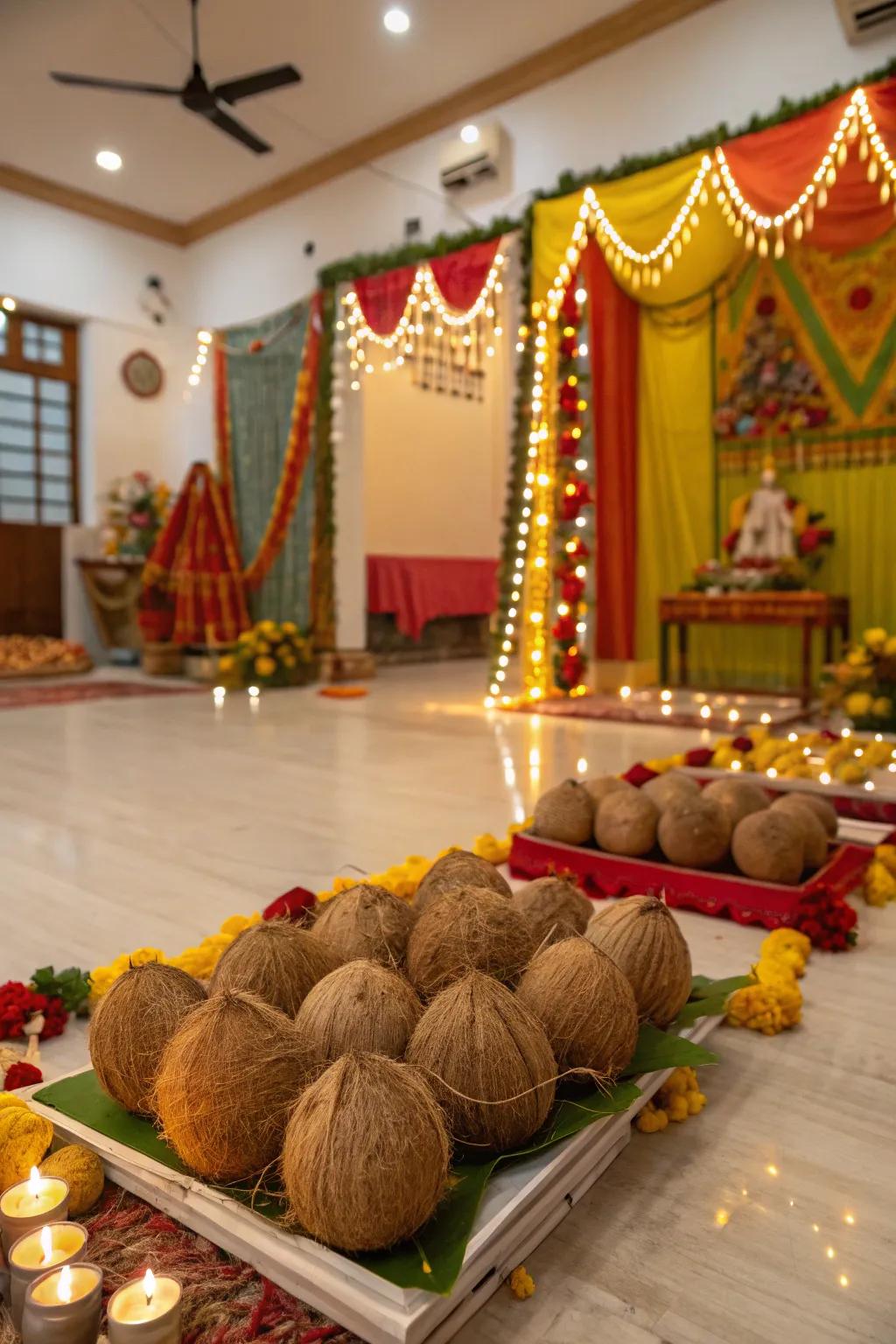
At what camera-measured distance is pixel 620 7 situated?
570 cm

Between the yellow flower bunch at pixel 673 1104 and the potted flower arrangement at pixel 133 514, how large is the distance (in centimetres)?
824

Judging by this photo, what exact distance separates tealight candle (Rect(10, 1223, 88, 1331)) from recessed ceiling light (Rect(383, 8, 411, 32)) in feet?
21.5

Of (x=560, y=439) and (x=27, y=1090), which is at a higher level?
(x=560, y=439)

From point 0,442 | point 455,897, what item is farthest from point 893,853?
point 0,442

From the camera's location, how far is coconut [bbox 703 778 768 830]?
2148mm

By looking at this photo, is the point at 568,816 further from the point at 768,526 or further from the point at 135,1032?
the point at 768,526

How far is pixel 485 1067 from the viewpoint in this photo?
1.02 meters

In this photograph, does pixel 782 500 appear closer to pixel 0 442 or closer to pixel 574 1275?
pixel 574 1275

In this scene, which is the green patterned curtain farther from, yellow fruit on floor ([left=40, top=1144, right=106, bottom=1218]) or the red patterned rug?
yellow fruit on floor ([left=40, top=1144, right=106, bottom=1218])

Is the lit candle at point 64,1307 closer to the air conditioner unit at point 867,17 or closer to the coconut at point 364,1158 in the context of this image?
the coconut at point 364,1158

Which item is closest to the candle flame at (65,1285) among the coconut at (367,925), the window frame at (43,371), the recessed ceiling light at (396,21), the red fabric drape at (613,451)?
the coconut at (367,925)

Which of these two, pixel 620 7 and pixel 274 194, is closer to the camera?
pixel 620 7

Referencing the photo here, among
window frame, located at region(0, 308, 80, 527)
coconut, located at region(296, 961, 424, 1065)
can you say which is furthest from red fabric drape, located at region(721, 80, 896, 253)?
window frame, located at region(0, 308, 80, 527)

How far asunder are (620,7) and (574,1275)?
6596 mm
